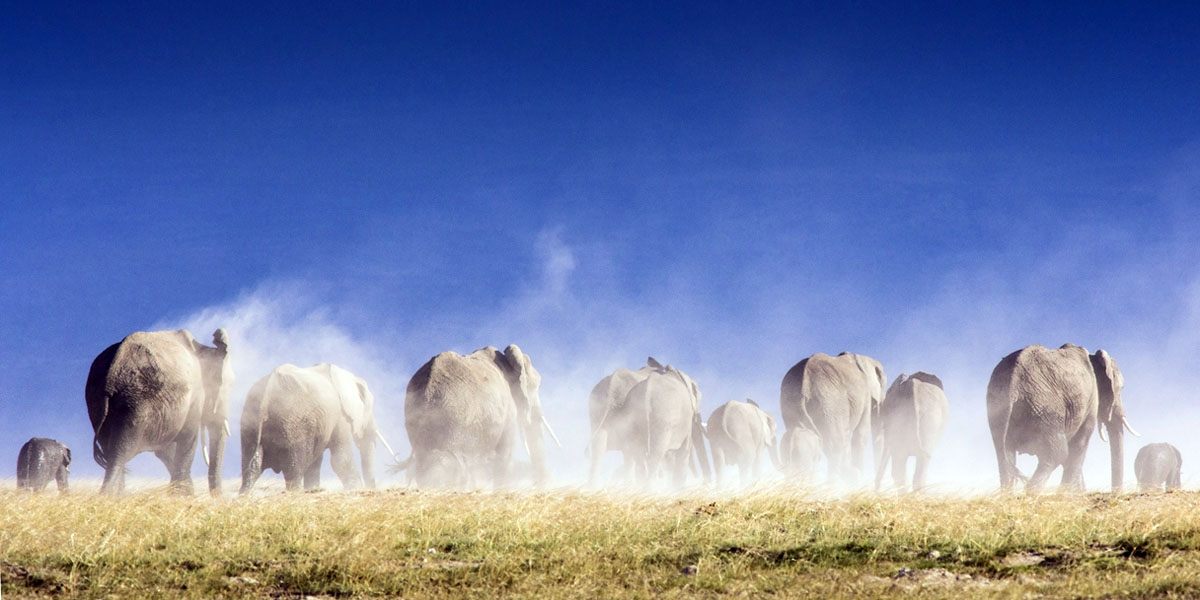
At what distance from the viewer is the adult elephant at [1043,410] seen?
22.0 m

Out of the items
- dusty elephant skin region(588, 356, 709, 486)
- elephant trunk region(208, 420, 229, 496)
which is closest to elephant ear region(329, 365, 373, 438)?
elephant trunk region(208, 420, 229, 496)

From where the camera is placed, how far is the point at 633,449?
27.7 m

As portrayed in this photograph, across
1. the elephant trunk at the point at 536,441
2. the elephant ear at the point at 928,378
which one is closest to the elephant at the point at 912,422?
the elephant ear at the point at 928,378

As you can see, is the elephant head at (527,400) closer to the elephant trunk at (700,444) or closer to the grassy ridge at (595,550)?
the elephant trunk at (700,444)

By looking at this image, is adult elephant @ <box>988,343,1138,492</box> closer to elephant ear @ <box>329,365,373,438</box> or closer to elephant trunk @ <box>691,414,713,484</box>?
elephant trunk @ <box>691,414,713,484</box>

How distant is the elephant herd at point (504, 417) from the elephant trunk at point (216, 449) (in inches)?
1.1

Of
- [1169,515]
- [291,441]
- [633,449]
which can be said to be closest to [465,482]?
[291,441]

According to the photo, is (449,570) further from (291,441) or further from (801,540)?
(291,441)

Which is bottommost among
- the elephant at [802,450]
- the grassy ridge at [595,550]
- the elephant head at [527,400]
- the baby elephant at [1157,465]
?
the grassy ridge at [595,550]

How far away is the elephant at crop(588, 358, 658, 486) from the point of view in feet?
90.7

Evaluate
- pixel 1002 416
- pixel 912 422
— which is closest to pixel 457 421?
pixel 1002 416

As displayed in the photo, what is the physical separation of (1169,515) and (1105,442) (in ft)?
49.0

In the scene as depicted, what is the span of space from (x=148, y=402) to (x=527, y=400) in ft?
30.4

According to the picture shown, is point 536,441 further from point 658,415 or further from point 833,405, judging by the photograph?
point 833,405
